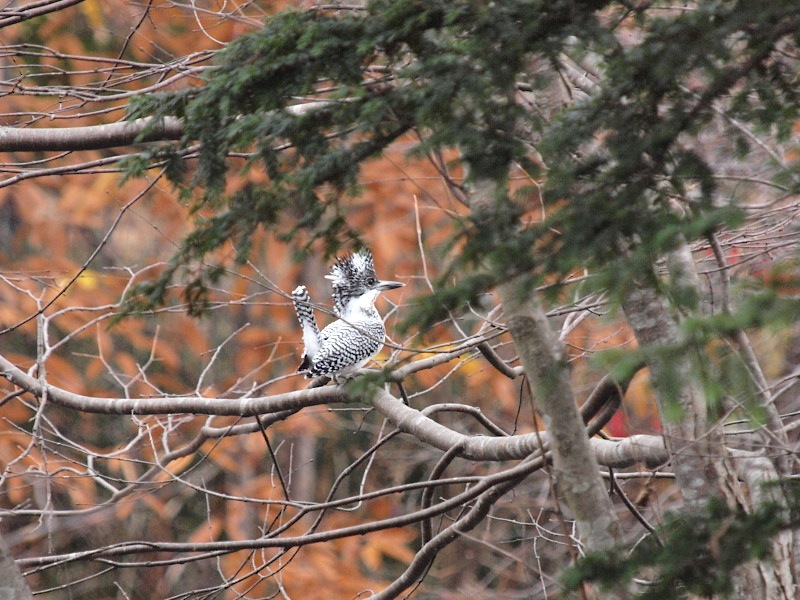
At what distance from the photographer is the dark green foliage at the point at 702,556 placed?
1.73 meters

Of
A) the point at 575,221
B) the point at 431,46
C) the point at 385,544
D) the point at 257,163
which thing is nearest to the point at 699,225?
the point at 575,221

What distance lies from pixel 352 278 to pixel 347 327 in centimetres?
39

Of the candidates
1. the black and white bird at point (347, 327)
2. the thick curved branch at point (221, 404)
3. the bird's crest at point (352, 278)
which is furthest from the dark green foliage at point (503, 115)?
the bird's crest at point (352, 278)

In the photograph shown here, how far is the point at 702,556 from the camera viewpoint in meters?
1.82

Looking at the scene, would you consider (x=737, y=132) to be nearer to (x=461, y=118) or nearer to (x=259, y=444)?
(x=461, y=118)

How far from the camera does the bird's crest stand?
16.1ft

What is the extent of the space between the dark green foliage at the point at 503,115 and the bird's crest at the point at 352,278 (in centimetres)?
256

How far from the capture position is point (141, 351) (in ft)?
28.2

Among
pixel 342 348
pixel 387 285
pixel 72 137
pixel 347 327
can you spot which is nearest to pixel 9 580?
pixel 72 137

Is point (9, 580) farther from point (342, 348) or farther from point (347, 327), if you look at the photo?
point (347, 327)

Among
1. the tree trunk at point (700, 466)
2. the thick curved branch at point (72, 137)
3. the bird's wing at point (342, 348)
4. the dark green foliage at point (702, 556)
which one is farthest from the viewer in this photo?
the bird's wing at point (342, 348)

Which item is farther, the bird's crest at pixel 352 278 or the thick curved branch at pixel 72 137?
the bird's crest at pixel 352 278

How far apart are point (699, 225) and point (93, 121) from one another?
24.3ft

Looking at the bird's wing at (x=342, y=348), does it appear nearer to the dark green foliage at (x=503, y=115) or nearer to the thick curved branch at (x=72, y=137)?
the thick curved branch at (x=72, y=137)
